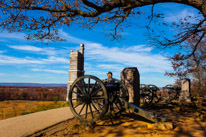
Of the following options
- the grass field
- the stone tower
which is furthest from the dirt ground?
the stone tower

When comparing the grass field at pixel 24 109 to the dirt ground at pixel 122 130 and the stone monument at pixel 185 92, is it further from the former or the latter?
the stone monument at pixel 185 92

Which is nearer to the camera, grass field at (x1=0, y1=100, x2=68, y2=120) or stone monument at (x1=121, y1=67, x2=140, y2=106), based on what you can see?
stone monument at (x1=121, y1=67, x2=140, y2=106)

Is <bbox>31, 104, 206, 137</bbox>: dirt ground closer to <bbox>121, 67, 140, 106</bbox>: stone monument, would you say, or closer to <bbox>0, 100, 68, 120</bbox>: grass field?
<bbox>121, 67, 140, 106</bbox>: stone monument

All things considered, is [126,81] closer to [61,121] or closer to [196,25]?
[61,121]

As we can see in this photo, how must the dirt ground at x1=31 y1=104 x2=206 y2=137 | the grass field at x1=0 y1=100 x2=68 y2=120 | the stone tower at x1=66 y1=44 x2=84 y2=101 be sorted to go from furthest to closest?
the stone tower at x1=66 y1=44 x2=84 y2=101
the grass field at x1=0 y1=100 x2=68 y2=120
the dirt ground at x1=31 y1=104 x2=206 y2=137

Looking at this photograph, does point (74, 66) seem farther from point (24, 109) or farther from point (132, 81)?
point (132, 81)

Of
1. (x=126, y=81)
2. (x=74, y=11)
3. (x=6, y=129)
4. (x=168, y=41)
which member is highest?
(x=74, y=11)

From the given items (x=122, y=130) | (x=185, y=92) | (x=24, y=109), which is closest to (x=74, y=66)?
(x=24, y=109)

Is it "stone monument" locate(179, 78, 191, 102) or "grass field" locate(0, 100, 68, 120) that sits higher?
"stone monument" locate(179, 78, 191, 102)

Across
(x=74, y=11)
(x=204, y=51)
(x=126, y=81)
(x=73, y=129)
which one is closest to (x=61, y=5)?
(x=74, y=11)

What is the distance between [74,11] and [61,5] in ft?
2.27

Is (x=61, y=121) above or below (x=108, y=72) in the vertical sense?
below

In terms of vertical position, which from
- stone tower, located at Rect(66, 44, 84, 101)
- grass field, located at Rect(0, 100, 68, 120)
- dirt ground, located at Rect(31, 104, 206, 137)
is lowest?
grass field, located at Rect(0, 100, 68, 120)

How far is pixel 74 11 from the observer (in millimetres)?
5863
